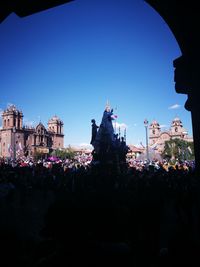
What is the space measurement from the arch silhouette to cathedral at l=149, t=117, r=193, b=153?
11359cm

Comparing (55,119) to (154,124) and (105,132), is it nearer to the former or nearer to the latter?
(154,124)

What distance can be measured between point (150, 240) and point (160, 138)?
11755 cm

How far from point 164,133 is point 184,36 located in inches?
4742

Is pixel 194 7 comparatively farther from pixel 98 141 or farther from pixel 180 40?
pixel 98 141

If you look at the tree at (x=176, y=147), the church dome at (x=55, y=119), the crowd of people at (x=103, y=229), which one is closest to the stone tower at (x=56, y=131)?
the church dome at (x=55, y=119)

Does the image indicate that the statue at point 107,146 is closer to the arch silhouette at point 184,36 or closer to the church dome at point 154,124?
the arch silhouette at point 184,36

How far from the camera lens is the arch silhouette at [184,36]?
2769mm

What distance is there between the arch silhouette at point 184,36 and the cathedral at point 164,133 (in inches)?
4472

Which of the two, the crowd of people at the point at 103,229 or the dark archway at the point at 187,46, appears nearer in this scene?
the crowd of people at the point at 103,229

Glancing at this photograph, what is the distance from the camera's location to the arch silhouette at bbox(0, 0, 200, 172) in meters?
2.77

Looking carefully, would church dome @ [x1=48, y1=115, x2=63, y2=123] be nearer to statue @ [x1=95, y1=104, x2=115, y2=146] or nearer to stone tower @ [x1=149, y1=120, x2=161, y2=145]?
stone tower @ [x1=149, y1=120, x2=161, y2=145]

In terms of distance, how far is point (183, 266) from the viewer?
1972 millimetres

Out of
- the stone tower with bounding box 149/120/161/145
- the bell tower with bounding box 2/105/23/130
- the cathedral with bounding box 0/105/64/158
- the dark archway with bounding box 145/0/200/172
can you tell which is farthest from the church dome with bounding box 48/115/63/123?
the dark archway with bounding box 145/0/200/172

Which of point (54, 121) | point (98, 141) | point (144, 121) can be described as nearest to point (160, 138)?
point (54, 121)
